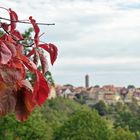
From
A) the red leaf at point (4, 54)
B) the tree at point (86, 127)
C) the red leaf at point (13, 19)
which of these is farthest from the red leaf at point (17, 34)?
the tree at point (86, 127)

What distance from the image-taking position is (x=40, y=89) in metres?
1.75

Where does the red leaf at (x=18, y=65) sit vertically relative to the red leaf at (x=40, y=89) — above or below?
above

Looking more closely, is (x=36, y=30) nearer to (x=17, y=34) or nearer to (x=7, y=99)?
(x=17, y=34)

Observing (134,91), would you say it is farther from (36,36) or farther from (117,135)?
(36,36)

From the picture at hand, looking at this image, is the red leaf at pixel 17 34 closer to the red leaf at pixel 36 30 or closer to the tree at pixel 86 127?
the red leaf at pixel 36 30

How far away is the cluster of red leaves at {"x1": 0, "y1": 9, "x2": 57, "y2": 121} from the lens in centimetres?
162

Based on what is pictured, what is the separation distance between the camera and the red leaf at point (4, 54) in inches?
62.7

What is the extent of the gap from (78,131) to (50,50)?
1944 inches

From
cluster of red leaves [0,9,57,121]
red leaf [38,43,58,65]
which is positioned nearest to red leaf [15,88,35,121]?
cluster of red leaves [0,9,57,121]

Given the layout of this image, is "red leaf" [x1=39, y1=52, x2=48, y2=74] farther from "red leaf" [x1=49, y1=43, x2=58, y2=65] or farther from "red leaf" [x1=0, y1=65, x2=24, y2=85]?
"red leaf" [x1=0, y1=65, x2=24, y2=85]

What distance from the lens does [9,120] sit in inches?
1148

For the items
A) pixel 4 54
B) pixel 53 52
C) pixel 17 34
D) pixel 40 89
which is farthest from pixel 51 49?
pixel 4 54

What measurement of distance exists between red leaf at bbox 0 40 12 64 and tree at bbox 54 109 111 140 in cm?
4819

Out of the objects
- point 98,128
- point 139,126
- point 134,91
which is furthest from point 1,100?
point 134,91
